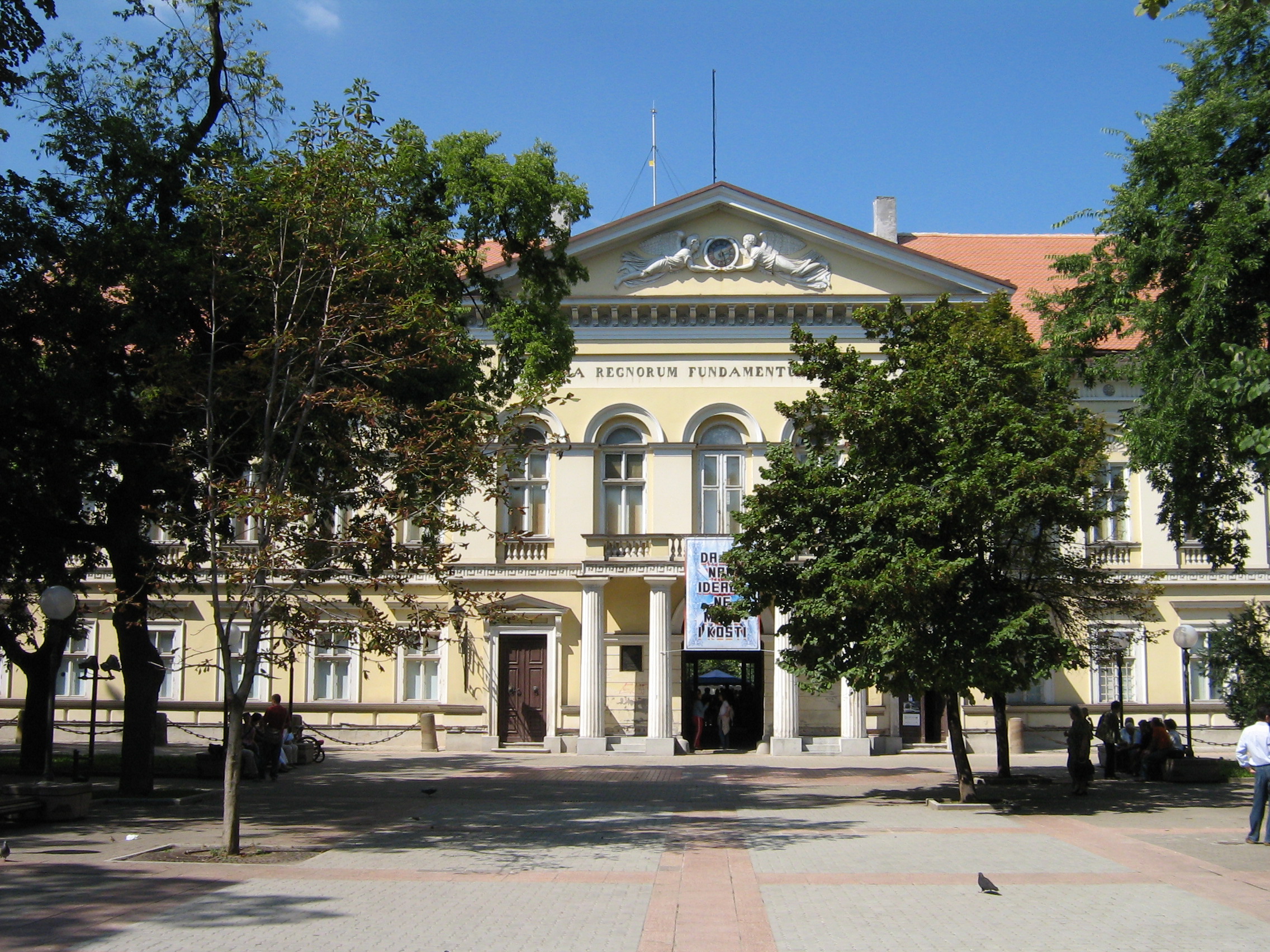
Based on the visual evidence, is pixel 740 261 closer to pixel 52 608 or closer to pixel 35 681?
pixel 35 681

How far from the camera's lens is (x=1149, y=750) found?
24.0 m

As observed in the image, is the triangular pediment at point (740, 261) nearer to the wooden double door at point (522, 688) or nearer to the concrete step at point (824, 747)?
the wooden double door at point (522, 688)

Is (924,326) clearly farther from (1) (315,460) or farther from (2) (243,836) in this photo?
(2) (243,836)

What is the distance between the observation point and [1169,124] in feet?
58.8

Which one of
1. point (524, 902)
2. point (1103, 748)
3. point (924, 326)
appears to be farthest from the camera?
point (1103, 748)

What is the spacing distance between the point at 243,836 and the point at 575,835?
412 cm

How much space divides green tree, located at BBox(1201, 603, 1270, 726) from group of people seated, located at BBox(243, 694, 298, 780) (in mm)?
19086

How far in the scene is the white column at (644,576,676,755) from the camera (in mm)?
29453

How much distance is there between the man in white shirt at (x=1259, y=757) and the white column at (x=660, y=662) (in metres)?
16.5

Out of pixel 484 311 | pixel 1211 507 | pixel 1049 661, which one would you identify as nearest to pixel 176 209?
pixel 484 311

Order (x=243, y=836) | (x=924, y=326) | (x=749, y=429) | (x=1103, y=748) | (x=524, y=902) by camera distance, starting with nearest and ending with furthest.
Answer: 1. (x=524, y=902)
2. (x=243, y=836)
3. (x=924, y=326)
4. (x=1103, y=748)
5. (x=749, y=429)

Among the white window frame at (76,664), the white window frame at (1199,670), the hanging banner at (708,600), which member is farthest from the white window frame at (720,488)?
the white window frame at (76,664)

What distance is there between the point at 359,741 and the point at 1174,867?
22349mm

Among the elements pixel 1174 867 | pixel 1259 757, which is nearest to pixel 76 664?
pixel 1174 867
